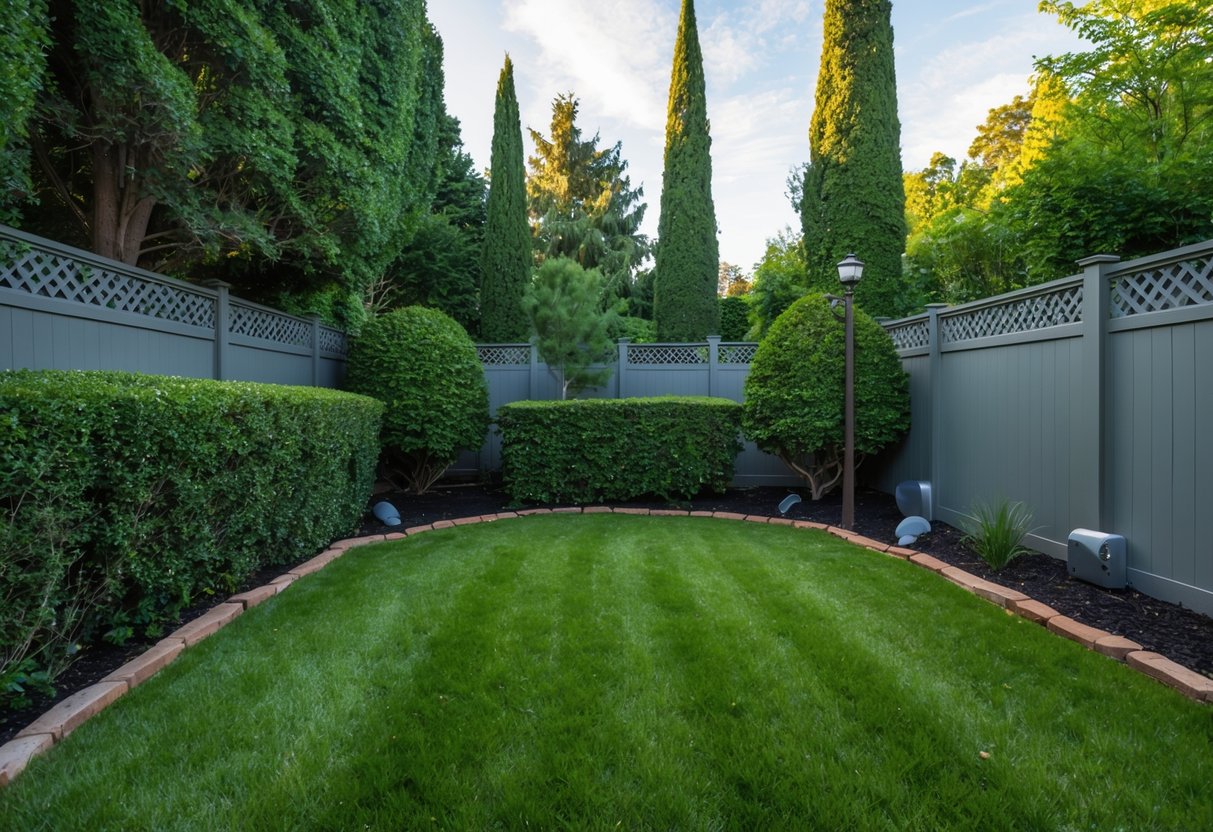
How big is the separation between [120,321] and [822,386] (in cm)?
548

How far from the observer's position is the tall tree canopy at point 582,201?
16.6 metres

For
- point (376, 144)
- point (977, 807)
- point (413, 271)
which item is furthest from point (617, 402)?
point (413, 271)

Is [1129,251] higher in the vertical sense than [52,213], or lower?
lower

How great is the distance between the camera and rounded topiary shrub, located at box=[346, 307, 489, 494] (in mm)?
5965

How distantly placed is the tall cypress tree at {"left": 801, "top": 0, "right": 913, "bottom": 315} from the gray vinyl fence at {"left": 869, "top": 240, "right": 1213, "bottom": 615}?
124 inches

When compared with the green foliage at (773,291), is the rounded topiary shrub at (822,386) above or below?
below

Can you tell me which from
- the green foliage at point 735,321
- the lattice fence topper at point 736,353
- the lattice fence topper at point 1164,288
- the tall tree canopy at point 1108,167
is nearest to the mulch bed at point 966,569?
the lattice fence topper at point 1164,288

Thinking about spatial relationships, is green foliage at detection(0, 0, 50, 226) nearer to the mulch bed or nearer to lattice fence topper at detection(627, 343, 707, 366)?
the mulch bed

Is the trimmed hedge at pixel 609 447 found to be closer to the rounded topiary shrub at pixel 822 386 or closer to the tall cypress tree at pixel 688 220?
the rounded topiary shrub at pixel 822 386

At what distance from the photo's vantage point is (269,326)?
5.34 m

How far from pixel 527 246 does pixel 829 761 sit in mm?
10108

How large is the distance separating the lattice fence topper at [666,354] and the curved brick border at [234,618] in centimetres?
430

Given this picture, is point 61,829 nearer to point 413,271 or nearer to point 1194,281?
point 1194,281

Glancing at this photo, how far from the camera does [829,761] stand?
1.58 m
